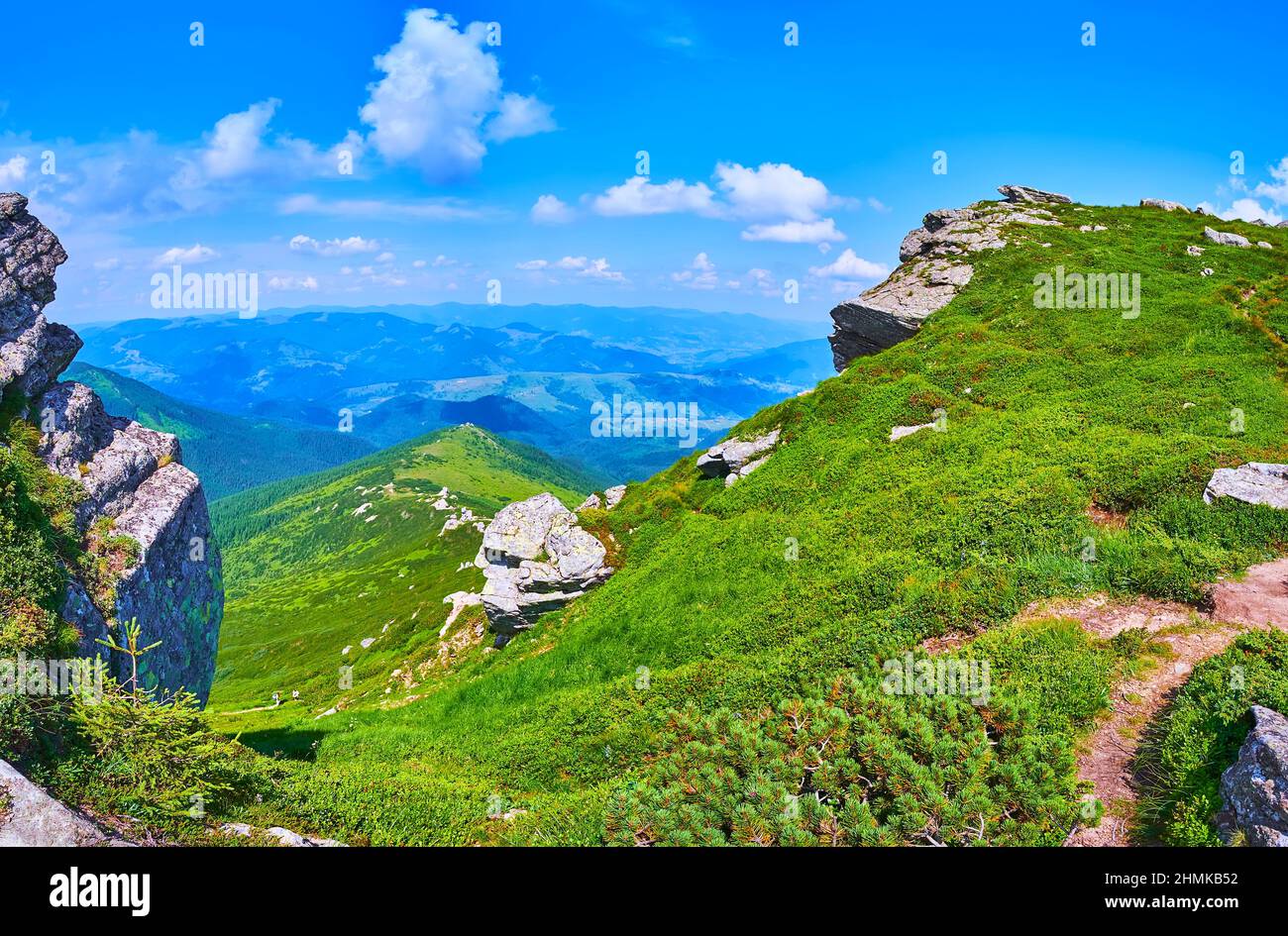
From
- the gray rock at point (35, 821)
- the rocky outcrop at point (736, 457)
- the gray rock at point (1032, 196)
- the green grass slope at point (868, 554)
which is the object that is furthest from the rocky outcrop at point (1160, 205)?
the gray rock at point (35, 821)

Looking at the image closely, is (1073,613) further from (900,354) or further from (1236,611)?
(900,354)

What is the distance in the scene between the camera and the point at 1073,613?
47.5 feet

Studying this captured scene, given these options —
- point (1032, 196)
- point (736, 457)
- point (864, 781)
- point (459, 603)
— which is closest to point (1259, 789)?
point (864, 781)

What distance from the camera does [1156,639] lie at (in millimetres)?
12883

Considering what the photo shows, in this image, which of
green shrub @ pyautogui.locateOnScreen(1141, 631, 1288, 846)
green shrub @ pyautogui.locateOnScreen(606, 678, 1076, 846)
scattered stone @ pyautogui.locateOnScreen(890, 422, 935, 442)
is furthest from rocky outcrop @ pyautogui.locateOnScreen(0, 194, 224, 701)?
scattered stone @ pyautogui.locateOnScreen(890, 422, 935, 442)

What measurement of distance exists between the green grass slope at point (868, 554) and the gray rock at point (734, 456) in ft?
3.12

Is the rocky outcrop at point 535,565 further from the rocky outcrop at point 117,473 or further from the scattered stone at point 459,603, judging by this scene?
the scattered stone at point 459,603

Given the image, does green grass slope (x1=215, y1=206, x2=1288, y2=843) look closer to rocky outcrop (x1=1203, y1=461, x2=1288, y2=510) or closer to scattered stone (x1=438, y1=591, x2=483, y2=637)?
rocky outcrop (x1=1203, y1=461, x2=1288, y2=510)

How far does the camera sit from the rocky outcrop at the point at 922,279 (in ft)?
148

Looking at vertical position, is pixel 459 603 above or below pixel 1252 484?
below

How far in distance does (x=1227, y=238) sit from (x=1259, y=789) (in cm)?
6631

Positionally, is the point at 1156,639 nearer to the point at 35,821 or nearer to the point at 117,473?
the point at 35,821
